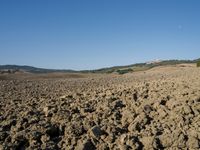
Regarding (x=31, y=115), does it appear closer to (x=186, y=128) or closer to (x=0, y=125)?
(x=0, y=125)

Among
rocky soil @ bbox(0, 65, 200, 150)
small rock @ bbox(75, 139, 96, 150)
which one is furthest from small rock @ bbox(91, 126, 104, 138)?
small rock @ bbox(75, 139, 96, 150)

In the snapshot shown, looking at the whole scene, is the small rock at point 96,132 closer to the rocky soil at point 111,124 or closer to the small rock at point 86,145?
the rocky soil at point 111,124

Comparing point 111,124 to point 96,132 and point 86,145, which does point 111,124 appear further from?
point 86,145

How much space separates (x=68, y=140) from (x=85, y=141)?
41 cm

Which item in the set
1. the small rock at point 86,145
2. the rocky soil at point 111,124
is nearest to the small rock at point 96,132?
the rocky soil at point 111,124

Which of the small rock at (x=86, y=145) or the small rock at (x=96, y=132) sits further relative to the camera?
the small rock at (x=96, y=132)

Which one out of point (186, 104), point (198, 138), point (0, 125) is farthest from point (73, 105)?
point (198, 138)

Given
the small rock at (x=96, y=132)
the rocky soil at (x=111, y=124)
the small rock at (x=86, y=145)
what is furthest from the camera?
the small rock at (x=96, y=132)

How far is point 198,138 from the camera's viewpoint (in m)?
7.55

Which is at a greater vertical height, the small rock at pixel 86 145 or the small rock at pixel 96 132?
the small rock at pixel 96 132

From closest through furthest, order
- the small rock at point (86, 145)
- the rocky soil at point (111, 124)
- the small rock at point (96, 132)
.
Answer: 1. the small rock at point (86, 145)
2. the rocky soil at point (111, 124)
3. the small rock at point (96, 132)

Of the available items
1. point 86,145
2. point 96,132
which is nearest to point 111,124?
point 96,132

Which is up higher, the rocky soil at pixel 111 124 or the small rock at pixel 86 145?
the rocky soil at pixel 111 124

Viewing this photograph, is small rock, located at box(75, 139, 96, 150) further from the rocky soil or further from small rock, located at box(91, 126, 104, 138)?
small rock, located at box(91, 126, 104, 138)
